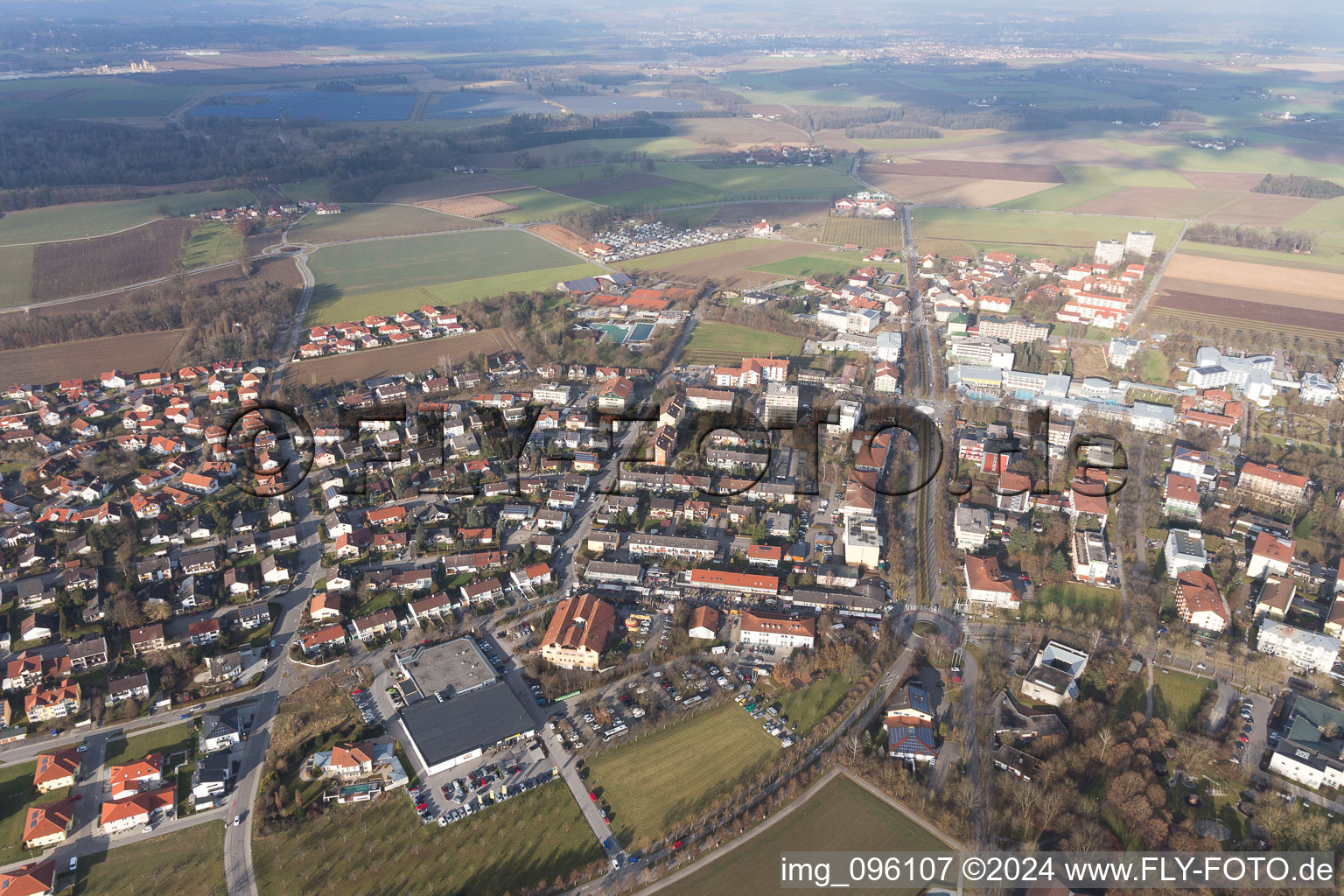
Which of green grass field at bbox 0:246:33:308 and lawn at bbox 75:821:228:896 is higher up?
green grass field at bbox 0:246:33:308

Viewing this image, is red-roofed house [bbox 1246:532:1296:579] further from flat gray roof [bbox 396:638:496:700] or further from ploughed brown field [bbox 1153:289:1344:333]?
ploughed brown field [bbox 1153:289:1344:333]

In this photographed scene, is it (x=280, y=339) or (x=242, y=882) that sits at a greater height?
(x=280, y=339)

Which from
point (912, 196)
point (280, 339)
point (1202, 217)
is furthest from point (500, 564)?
point (1202, 217)

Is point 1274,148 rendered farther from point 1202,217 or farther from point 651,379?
point 651,379

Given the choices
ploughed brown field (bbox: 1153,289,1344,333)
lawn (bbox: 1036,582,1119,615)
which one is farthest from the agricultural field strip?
ploughed brown field (bbox: 1153,289,1344,333)

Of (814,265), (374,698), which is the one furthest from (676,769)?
(814,265)

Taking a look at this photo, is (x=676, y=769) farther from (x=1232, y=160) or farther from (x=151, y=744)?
(x=1232, y=160)
